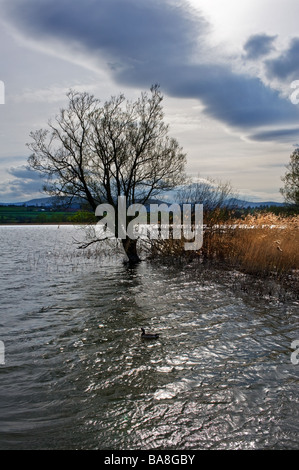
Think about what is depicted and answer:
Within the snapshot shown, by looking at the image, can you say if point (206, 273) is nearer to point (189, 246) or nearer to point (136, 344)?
point (189, 246)

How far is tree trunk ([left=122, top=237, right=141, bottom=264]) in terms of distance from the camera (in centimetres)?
2350

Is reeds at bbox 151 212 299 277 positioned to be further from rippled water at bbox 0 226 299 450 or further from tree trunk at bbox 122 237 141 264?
rippled water at bbox 0 226 299 450

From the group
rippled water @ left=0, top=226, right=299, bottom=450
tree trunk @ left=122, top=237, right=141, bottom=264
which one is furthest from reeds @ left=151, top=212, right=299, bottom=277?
rippled water @ left=0, top=226, right=299, bottom=450

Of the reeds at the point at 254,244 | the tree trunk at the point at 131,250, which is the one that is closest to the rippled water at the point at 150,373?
the reeds at the point at 254,244

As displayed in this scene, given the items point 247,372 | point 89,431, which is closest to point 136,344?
point 247,372

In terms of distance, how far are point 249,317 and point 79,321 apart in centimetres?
482

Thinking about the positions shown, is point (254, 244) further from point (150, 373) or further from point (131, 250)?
point (150, 373)

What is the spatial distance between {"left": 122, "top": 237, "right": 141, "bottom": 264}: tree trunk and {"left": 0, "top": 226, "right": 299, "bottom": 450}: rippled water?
10.6 meters

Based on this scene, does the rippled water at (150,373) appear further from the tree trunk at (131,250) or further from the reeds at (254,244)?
the tree trunk at (131,250)

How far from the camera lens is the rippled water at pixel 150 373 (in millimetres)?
4586

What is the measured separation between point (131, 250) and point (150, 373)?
17485mm

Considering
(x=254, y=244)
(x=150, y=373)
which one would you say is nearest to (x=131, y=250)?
(x=254, y=244)

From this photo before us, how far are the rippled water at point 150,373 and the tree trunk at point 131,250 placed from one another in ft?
34.7

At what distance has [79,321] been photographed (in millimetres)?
9945
